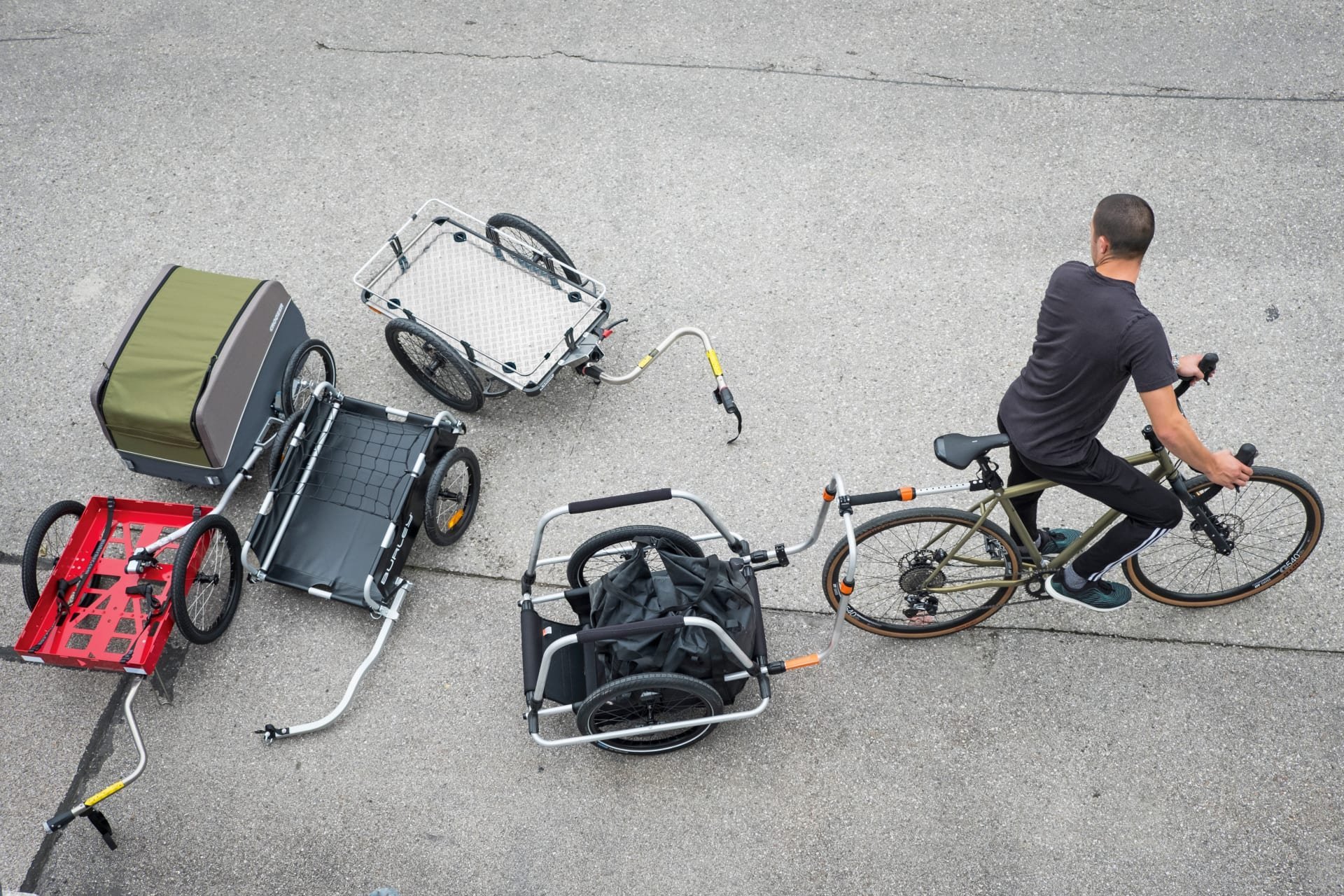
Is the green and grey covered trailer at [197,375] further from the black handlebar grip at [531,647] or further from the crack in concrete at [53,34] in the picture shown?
the crack in concrete at [53,34]

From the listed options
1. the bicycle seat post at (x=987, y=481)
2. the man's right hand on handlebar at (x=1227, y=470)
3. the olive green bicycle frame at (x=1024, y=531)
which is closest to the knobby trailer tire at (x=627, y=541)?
the olive green bicycle frame at (x=1024, y=531)

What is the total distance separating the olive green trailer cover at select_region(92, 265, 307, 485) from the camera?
4320 millimetres

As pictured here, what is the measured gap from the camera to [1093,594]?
408 cm

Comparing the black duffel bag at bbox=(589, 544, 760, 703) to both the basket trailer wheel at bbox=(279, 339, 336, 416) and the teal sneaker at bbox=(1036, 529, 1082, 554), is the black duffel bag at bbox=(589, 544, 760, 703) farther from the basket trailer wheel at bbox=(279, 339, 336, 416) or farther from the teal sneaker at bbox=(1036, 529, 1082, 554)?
the basket trailer wheel at bbox=(279, 339, 336, 416)

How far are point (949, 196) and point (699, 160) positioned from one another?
1.60 meters

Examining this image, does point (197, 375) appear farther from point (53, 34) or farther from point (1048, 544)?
point (53, 34)

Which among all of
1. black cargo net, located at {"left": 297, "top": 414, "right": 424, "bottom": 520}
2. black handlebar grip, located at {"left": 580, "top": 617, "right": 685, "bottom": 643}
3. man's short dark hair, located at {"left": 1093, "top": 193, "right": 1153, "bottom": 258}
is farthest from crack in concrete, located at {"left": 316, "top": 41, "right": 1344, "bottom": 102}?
black handlebar grip, located at {"left": 580, "top": 617, "right": 685, "bottom": 643}

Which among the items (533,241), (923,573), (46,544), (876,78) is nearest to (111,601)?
(46,544)

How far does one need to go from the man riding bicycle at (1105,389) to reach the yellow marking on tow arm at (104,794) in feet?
12.8

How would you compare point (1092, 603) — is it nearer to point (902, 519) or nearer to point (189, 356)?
point (902, 519)

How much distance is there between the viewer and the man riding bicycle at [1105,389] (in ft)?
9.91

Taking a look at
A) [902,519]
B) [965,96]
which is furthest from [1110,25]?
[902,519]

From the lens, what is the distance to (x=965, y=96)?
20.4ft

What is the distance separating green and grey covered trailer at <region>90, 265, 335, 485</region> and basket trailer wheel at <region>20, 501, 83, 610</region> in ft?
1.31
